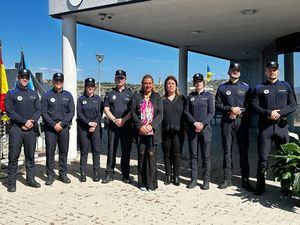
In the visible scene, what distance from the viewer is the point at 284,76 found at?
11.7 m

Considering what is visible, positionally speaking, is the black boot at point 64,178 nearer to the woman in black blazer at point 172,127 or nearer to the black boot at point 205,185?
the woman in black blazer at point 172,127

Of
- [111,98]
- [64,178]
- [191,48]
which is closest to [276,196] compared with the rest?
[111,98]

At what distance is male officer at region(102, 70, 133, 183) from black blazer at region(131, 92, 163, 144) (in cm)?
27

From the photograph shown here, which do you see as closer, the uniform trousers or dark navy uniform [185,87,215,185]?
the uniform trousers

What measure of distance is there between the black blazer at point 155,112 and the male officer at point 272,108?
1.46 m

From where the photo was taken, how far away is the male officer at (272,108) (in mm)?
5484

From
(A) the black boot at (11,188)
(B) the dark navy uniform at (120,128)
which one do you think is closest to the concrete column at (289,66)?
(B) the dark navy uniform at (120,128)

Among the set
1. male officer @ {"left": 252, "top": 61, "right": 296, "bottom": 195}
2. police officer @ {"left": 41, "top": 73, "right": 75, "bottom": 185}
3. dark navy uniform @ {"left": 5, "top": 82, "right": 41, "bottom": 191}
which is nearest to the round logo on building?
police officer @ {"left": 41, "top": 73, "right": 75, "bottom": 185}

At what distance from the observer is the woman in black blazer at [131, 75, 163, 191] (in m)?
6.00

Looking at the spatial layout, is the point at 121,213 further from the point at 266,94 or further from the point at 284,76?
the point at 284,76

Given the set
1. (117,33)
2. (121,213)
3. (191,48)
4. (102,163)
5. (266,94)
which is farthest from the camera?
(191,48)

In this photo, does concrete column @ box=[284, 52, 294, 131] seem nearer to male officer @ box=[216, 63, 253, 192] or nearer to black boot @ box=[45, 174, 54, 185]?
male officer @ box=[216, 63, 253, 192]

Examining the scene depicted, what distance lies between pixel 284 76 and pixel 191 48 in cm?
399

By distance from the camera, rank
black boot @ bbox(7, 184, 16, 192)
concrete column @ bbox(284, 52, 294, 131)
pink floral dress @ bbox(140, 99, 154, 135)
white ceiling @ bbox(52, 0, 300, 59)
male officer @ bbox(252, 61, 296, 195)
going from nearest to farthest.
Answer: male officer @ bbox(252, 61, 296, 195)
black boot @ bbox(7, 184, 16, 192)
pink floral dress @ bbox(140, 99, 154, 135)
white ceiling @ bbox(52, 0, 300, 59)
concrete column @ bbox(284, 52, 294, 131)
